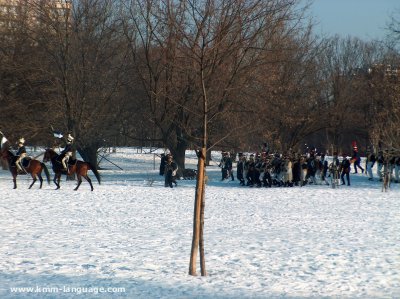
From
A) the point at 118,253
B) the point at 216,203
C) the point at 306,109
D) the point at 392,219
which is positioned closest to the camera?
the point at 118,253

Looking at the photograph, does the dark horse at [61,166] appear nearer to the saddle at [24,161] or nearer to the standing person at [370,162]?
the saddle at [24,161]

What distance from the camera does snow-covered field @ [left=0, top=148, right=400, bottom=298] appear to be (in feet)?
35.8

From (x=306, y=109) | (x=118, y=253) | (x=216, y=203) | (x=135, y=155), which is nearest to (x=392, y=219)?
(x=216, y=203)

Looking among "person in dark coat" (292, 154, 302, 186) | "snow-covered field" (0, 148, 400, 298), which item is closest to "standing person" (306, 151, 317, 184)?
Result: "person in dark coat" (292, 154, 302, 186)

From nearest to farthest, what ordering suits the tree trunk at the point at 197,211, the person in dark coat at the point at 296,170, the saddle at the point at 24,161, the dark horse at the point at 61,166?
the tree trunk at the point at 197,211 < the dark horse at the point at 61,166 < the saddle at the point at 24,161 < the person in dark coat at the point at 296,170

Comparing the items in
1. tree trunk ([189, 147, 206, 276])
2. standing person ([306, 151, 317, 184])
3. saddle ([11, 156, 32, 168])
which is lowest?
tree trunk ([189, 147, 206, 276])

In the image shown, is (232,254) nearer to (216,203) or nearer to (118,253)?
(118,253)

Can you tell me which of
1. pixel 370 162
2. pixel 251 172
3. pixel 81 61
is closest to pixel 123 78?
pixel 81 61

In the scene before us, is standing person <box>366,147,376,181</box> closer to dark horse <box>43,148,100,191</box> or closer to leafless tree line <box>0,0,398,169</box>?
leafless tree line <box>0,0,398,169</box>

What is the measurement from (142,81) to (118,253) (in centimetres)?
2559

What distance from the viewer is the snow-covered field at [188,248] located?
35.8 ft

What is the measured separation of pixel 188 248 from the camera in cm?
1452

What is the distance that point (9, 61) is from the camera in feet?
127

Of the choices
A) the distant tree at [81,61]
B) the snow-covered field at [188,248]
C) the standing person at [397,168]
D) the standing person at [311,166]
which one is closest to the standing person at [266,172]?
the standing person at [311,166]
